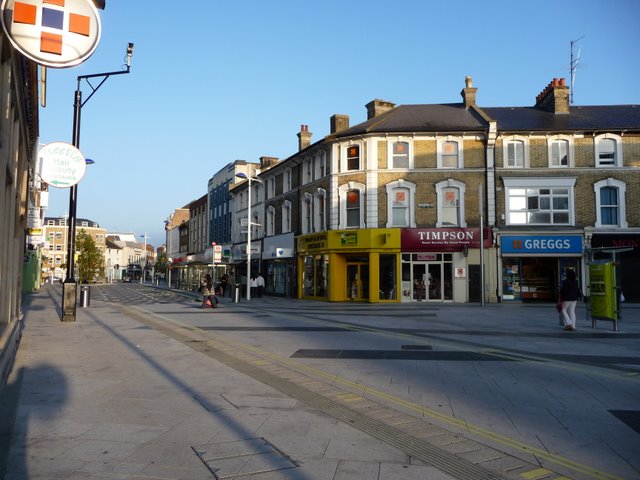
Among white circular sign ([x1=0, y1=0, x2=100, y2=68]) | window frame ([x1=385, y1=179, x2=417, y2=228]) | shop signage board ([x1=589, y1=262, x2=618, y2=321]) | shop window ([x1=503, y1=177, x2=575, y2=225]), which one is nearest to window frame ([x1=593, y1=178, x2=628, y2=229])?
shop window ([x1=503, y1=177, x2=575, y2=225])

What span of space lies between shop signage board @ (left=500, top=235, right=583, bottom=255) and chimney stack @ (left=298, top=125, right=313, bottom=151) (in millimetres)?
16932

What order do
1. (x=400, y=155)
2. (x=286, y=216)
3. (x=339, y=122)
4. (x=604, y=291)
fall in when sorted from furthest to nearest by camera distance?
(x=286, y=216) → (x=339, y=122) → (x=400, y=155) → (x=604, y=291)

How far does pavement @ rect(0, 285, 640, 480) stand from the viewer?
4305 millimetres

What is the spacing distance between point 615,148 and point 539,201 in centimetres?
483

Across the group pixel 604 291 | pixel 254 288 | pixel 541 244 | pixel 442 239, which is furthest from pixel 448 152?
pixel 604 291

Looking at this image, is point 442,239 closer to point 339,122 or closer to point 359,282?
point 359,282

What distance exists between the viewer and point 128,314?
19781 millimetres

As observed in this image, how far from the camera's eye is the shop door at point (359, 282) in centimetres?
2955

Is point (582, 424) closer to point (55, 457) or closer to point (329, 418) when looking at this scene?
point (329, 418)

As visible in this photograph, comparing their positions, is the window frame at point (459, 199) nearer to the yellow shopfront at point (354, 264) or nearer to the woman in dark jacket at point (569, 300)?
the yellow shopfront at point (354, 264)

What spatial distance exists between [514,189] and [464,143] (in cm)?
365

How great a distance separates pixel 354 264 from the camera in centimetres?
2973

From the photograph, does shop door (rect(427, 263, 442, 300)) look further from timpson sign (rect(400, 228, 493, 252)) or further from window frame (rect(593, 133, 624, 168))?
window frame (rect(593, 133, 624, 168))

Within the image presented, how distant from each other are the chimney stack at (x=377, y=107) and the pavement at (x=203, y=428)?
24881 millimetres
